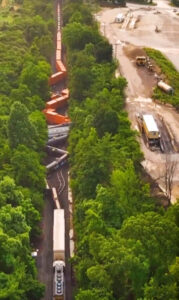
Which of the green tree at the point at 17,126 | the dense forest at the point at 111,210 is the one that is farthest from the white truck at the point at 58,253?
→ the green tree at the point at 17,126

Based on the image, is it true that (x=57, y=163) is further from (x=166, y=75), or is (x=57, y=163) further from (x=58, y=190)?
(x=166, y=75)

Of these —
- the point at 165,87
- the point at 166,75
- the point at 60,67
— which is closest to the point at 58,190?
the point at 165,87

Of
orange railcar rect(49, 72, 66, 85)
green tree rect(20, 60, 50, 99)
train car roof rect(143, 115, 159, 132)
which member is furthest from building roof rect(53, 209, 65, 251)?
orange railcar rect(49, 72, 66, 85)

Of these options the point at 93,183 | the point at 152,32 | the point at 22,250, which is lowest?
the point at 22,250

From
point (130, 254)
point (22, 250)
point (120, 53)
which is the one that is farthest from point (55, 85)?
point (130, 254)

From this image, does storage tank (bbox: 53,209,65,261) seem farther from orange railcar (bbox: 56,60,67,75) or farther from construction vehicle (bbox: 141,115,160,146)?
orange railcar (bbox: 56,60,67,75)

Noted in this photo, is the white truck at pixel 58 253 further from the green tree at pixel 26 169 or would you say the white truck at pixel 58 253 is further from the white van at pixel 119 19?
the white van at pixel 119 19

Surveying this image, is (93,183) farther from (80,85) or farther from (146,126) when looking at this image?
(80,85)
